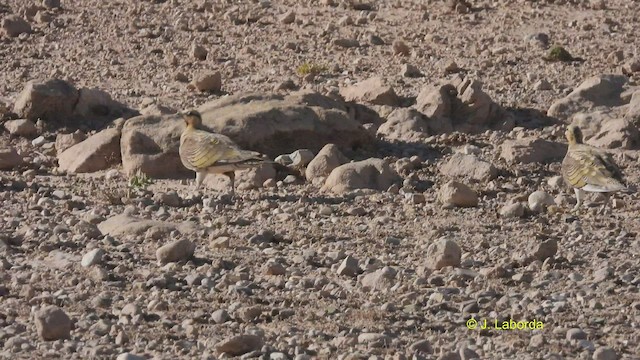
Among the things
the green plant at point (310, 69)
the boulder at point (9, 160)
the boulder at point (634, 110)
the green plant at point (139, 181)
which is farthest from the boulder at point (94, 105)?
the boulder at point (634, 110)

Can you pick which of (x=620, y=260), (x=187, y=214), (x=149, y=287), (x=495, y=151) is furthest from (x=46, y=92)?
(x=620, y=260)

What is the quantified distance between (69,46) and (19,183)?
555cm

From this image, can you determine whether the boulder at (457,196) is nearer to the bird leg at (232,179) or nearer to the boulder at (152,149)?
the bird leg at (232,179)

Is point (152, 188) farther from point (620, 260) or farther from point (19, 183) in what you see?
point (620, 260)

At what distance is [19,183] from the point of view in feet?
48.8

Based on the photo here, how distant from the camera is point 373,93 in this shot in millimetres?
16859

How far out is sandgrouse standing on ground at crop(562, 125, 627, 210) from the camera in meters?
13.2

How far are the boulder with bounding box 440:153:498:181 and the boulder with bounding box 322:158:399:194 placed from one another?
0.55 m

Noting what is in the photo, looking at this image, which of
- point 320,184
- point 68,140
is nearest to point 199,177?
point 320,184

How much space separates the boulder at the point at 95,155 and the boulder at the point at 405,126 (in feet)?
8.79

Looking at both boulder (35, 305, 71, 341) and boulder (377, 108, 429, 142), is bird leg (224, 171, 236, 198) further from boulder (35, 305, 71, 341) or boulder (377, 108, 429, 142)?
boulder (35, 305, 71, 341)

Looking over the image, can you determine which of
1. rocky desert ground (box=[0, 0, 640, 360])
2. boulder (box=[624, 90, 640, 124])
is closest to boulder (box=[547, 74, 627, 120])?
rocky desert ground (box=[0, 0, 640, 360])

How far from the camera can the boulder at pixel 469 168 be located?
1448 centimetres

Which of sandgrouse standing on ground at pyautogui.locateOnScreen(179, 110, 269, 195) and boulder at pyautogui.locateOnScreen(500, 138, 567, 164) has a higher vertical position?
sandgrouse standing on ground at pyautogui.locateOnScreen(179, 110, 269, 195)
